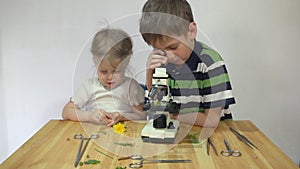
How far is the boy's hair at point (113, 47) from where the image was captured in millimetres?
1259

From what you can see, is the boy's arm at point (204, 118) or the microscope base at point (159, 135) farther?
the boy's arm at point (204, 118)

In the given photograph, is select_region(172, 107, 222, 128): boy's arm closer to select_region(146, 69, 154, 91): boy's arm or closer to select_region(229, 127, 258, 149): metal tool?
select_region(229, 127, 258, 149): metal tool

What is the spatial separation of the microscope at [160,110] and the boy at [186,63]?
11 cm

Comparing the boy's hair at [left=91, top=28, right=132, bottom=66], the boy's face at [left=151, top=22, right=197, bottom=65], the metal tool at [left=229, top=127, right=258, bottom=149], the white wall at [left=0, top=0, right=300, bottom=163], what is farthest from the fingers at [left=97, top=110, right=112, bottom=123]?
the white wall at [left=0, top=0, right=300, bottom=163]

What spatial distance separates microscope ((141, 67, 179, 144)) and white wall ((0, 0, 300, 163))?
0.86 meters

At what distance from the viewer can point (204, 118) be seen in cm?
135

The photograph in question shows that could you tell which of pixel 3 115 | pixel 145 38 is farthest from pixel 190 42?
pixel 3 115

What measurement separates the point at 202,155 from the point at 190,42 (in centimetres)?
45

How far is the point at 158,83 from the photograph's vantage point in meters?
1.13

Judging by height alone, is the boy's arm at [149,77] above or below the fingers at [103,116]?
above

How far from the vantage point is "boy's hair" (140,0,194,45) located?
3.76ft

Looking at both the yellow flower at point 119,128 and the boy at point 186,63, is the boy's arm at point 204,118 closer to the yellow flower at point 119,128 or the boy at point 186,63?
the boy at point 186,63

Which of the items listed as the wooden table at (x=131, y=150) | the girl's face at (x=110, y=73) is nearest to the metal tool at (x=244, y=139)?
the wooden table at (x=131, y=150)

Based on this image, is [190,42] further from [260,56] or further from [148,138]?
[260,56]
